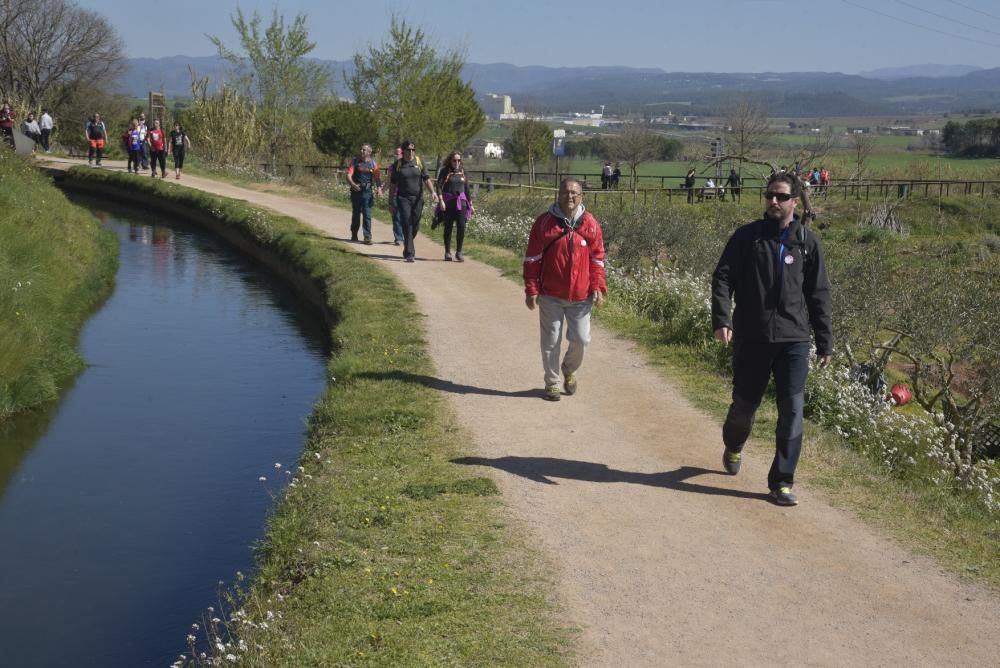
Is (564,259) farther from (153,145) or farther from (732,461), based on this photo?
(153,145)

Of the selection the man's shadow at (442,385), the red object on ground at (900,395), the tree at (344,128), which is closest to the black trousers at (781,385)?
the man's shadow at (442,385)

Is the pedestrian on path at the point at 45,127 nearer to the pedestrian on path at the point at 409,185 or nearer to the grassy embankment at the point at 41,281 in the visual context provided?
the grassy embankment at the point at 41,281

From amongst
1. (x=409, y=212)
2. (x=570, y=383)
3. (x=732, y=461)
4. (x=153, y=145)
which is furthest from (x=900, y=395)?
(x=153, y=145)

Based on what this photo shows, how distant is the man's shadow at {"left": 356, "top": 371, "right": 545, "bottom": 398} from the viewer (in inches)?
412

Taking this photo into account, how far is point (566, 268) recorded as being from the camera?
9.60 metres

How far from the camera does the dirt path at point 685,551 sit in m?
5.78

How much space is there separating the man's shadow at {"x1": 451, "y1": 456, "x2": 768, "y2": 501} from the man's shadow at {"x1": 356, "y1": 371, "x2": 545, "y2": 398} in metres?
1.90

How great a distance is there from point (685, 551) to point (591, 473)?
1.48 meters

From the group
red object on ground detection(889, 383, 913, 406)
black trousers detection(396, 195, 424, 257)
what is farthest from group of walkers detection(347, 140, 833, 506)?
black trousers detection(396, 195, 424, 257)

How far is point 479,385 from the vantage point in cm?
1074

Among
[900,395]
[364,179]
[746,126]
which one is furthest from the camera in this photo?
[746,126]

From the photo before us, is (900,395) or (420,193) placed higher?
(420,193)

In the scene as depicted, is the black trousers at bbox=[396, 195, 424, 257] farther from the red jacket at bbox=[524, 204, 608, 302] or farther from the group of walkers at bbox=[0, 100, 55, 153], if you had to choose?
the group of walkers at bbox=[0, 100, 55, 153]

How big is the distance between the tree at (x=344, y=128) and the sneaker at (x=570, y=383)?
112 feet
